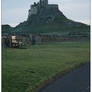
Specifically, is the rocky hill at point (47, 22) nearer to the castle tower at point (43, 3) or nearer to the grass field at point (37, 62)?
the castle tower at point (43, 3)

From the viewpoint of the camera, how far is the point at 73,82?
9.71ft

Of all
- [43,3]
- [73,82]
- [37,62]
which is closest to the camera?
[73,82]

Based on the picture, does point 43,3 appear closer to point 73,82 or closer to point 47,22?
point 47,22

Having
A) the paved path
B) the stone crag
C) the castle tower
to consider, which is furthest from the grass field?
the castle tower

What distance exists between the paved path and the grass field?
13 centimetres

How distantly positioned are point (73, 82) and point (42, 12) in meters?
1.15

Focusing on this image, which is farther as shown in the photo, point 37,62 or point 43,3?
point 37,62

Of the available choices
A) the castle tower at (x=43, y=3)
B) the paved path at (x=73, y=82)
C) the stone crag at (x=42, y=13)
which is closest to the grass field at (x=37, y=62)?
the paved path at (x=73, y=82)

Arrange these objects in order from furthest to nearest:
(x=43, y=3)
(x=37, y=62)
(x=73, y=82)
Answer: (x=37, y=62) → (x=43, y=3) → (x=73, y=82)

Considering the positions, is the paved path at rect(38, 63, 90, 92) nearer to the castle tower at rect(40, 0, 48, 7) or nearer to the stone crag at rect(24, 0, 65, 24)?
the stone crag at rect(24, 0, 65, 24)

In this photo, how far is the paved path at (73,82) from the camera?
A: 2852mm

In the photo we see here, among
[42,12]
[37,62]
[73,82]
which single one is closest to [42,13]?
[42,12]

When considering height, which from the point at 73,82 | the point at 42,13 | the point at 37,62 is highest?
the point at 42,13

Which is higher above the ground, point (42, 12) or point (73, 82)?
point (42, 12)
